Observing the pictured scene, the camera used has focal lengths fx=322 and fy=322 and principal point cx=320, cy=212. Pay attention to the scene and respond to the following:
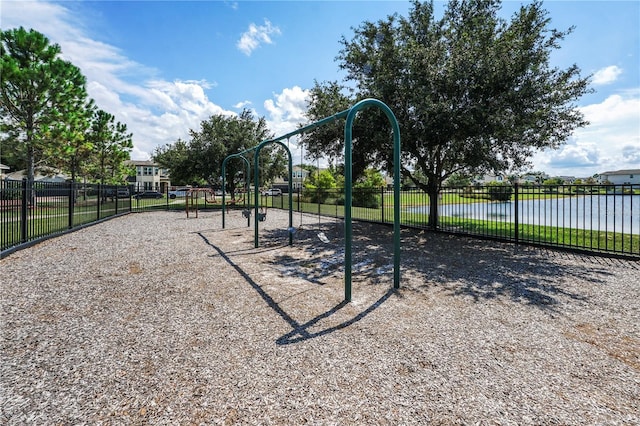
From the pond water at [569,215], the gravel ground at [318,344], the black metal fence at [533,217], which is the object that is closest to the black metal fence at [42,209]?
the gravel ground at [318,344]

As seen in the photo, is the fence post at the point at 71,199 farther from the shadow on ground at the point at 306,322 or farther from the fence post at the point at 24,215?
the shadow on ground at the point at 306,322

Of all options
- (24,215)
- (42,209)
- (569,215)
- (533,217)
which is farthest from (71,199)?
(569,215)

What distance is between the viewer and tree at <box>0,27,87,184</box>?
42.6 feet

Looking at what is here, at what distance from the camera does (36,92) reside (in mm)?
13539

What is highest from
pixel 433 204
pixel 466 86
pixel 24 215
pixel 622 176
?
pixel 622 176

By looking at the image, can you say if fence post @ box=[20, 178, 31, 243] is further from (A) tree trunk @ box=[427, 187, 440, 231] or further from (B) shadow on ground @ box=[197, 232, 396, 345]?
(A) tree trunk @ box=[427, 187, 440, 231]

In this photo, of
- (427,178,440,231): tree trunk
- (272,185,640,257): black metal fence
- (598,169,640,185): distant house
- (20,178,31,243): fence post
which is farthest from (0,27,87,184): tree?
(598,169,640,185): distant house

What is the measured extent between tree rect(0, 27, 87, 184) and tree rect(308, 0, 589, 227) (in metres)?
11.6

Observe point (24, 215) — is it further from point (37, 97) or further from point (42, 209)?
point (37, 97)

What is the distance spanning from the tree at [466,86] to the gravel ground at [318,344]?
373 centimetres

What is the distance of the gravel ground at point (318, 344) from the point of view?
7.02 feet

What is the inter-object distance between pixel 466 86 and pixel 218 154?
58.7ft

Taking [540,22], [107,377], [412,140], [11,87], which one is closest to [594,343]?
[107,377]

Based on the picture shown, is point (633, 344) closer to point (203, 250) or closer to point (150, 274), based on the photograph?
point (150, 274)
